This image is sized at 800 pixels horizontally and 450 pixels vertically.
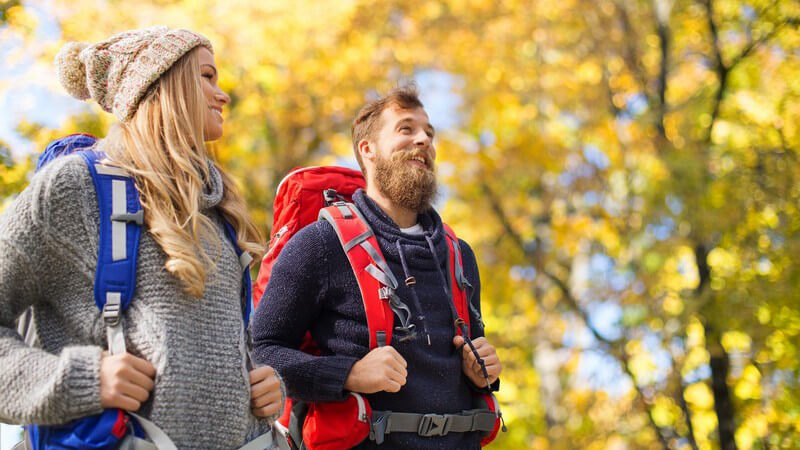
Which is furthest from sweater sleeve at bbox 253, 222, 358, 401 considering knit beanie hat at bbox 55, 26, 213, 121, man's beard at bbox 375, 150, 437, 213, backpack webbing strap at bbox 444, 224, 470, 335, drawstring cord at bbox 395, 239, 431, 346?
knit beanie hat at bbox 55, 26, 213, 121

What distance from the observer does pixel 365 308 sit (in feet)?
9.84

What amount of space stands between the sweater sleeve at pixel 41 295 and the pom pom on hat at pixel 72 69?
0.53 meters

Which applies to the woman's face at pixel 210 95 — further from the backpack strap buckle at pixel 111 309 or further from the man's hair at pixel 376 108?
the man's hair at pixel 376 108

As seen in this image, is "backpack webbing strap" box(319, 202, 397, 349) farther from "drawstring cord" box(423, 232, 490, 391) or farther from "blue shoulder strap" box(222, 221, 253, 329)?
"blue shoulder strap" box(222, 221, 253, 329)

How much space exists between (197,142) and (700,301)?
19.9ft

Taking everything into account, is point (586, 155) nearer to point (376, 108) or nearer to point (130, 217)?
point (376, 108)

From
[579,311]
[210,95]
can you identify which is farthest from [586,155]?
[210,95]

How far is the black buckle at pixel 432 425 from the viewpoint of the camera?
9.66 feet

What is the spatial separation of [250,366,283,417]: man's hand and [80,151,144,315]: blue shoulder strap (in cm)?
41

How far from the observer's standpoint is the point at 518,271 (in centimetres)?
1275

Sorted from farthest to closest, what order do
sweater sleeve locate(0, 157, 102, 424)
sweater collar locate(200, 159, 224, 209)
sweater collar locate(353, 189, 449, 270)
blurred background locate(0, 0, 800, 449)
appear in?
1. blurred background locate(0, 0, 800, 449)
2. sweater collar locate(353, 189, 449, 270)
3. sweater collar locate(200, 159, 224, 209)
4. sweater sleeve locate(0, 157, 102, 424)

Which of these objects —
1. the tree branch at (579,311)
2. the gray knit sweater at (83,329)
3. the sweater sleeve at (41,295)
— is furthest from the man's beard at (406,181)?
the tree branch at (579,311)

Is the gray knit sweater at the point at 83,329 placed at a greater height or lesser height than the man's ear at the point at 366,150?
lesser

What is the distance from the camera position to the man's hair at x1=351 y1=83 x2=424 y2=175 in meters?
3.70
